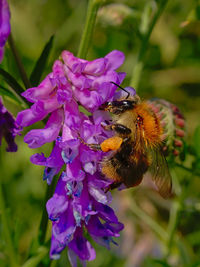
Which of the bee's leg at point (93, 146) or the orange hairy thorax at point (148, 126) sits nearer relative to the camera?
the bee's leg at point (93, 146)

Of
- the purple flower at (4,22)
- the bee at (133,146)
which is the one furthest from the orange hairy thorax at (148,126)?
the purple flower at (4,22)

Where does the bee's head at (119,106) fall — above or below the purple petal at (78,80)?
below

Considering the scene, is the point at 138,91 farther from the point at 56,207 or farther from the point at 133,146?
the point at 56,207

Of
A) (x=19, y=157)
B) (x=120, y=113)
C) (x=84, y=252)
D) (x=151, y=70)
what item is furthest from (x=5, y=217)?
(x=151, y=70)

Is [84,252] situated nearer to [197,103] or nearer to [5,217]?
[5,217]

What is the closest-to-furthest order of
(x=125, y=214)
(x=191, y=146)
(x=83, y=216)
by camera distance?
(x=83, y=216)
(x=191, y=146)
(x=125, y=214)

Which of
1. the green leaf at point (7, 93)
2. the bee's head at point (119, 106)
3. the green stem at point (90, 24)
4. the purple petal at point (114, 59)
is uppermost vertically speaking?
the green stem at point (90, 24)

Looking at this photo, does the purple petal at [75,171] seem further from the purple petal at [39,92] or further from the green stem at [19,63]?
the green stem at [19,63]
